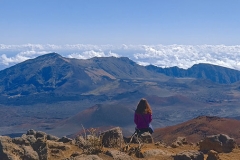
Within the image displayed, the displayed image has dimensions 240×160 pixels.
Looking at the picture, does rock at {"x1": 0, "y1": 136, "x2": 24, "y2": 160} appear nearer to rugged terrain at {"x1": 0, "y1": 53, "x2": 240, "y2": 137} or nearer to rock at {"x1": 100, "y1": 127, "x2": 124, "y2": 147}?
rock at {"x1": 100, "y1": 127, "x2": 124, "y2": 147}

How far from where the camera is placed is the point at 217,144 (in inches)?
430

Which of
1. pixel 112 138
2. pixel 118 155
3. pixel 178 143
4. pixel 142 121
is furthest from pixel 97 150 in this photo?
pixel 142 121

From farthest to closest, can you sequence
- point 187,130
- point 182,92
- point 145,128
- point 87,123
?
point 182,92, point 87,123, point 187,130, point 145,128

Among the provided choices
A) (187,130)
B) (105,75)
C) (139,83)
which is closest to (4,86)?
(105,75)

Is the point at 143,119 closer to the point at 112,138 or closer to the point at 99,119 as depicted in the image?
the point at 112,138

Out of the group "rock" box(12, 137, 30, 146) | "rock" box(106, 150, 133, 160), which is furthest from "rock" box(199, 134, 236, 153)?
"rock" box(12, 137, 30, 146)

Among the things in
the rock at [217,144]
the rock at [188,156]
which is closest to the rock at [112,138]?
the rock at [188,156]

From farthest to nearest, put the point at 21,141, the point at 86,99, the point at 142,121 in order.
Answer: the point at 86,99 → the point at 142,121 → the point at 21,141

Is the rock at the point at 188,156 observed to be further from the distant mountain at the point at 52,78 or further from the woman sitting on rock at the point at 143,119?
the distant mountain at the point at 52,78

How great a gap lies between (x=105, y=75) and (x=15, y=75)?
157 ft

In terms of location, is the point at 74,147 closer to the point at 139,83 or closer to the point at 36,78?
the point at 139,83

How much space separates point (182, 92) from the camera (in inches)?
6004

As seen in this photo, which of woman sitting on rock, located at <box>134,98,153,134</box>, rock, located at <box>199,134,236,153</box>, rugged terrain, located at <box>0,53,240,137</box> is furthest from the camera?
rugged terrain, located at <box>0,53,240,137</box>

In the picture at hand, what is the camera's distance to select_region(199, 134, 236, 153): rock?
35.8 feet
